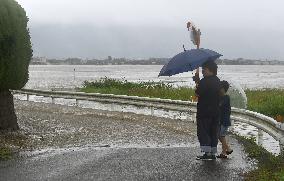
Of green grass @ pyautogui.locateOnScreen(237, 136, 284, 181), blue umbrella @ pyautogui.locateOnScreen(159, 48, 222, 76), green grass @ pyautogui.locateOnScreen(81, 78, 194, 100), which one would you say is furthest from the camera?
green grass @ pyautogui.locateOnScreen(81, 78, 194, 100)

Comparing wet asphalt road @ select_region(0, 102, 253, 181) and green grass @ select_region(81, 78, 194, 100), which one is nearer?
wet asphalt road @ select_region(0, 102, 253, 181)

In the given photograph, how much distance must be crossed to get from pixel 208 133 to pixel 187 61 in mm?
1451

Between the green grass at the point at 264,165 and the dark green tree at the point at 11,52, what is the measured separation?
19.2ft

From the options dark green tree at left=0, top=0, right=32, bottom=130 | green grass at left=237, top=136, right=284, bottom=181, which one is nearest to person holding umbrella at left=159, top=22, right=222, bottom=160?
green grass at left=237, top=136, right=284, bottom=181

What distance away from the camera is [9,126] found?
561 inches

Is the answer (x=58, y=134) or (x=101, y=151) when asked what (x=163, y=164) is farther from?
(x=58, y=134)

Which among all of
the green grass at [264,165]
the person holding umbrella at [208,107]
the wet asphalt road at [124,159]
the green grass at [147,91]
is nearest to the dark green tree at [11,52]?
the wet asphalt road at [124,159]

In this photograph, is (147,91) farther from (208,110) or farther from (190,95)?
(208,110)

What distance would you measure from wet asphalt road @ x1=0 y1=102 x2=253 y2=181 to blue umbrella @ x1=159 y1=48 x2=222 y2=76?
1.70 m

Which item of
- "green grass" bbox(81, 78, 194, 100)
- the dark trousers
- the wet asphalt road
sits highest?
the dark trousers

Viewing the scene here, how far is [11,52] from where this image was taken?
1313 centimetres

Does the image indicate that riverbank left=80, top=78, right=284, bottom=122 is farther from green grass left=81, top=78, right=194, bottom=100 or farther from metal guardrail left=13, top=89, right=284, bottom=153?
metal guardrail left=13, top=89, right=284, bottom=153

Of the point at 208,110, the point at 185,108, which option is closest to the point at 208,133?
the point at 208,110

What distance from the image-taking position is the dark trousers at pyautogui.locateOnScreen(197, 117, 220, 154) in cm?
1013
